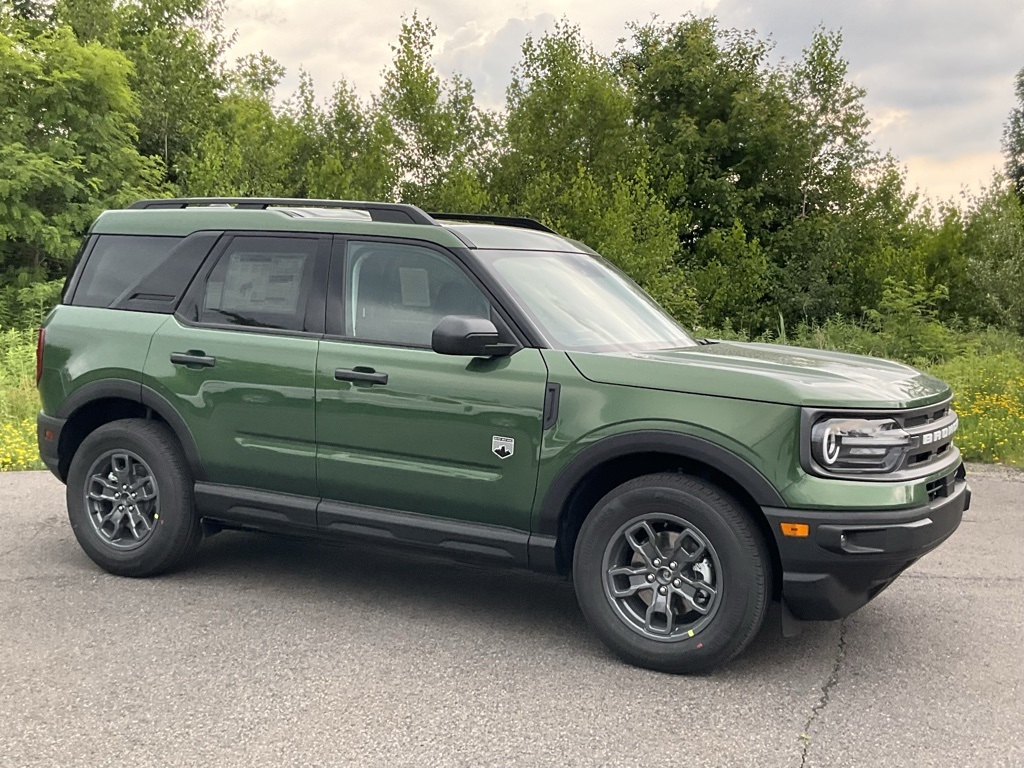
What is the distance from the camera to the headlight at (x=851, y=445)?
4.08 meters

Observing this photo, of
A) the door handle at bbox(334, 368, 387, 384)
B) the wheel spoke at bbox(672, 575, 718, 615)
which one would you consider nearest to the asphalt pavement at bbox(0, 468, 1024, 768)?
the wheel spoke at bbox(672, 575, 718, 615)

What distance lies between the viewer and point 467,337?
4.50 meters

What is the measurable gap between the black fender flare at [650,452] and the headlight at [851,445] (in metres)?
0.24

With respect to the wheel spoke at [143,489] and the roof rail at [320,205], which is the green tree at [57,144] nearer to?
the roof rail at [320,205]

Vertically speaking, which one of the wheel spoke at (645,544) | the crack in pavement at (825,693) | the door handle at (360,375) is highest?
the door handle at (360,375)

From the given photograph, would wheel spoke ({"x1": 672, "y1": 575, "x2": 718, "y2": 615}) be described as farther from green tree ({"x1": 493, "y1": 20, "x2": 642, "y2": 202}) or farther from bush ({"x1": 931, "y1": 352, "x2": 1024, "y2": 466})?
green tree ({"x1": 493, "y1": 20, "x2": 642, "y2": 202})

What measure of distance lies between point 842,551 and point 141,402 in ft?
12.0

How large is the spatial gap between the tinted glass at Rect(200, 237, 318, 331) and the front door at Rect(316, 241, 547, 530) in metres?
0.21

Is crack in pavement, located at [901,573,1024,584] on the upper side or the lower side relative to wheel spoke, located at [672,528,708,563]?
lower

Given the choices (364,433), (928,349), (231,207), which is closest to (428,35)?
(928,349)

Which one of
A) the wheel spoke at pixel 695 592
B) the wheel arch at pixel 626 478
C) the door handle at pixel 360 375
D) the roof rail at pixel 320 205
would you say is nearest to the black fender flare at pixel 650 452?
the wheel arch at pixel 626 478

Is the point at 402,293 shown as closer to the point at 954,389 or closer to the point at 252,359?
the point at 252,359

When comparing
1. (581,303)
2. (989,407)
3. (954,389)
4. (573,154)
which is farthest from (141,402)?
(573,154)

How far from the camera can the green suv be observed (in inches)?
163
